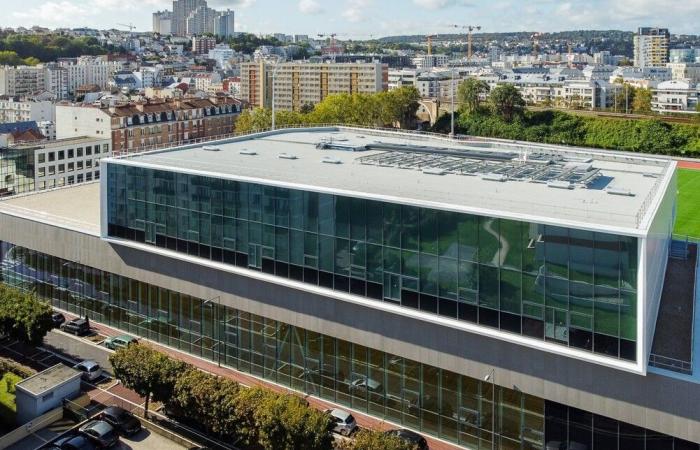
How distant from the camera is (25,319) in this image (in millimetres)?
24297

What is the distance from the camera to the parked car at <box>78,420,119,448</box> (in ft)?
65.9

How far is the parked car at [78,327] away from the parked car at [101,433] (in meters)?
8.03

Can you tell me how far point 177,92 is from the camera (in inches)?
4358

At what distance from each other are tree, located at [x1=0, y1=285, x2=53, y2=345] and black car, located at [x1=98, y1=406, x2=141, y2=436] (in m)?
5.10

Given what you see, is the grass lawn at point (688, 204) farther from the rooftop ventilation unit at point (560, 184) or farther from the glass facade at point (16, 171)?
the glass facade at point (16, 171)

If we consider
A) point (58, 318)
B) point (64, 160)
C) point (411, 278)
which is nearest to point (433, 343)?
point (411, 278)

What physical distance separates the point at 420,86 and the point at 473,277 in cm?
12782

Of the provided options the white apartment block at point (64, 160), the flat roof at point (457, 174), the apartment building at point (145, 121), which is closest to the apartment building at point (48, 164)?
the white apartment block at point (64, 160)

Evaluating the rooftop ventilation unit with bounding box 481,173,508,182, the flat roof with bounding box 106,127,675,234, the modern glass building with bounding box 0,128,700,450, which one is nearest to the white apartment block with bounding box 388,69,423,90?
the flat roof with bounding box 106,127,675,234

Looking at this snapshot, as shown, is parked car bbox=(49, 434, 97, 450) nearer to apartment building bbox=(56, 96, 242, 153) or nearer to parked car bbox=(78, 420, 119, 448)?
parked car bbox=(78, 420, 119, 448)

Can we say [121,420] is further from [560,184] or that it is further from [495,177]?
[560,184]

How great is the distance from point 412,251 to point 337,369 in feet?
17.5

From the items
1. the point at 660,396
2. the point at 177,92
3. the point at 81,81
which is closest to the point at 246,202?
the point at 660,396

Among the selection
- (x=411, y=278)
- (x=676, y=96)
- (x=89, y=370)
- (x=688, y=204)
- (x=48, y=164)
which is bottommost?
(x=89, y=370)
